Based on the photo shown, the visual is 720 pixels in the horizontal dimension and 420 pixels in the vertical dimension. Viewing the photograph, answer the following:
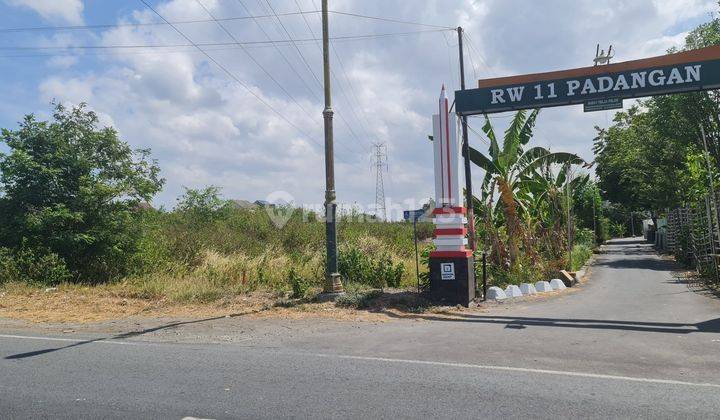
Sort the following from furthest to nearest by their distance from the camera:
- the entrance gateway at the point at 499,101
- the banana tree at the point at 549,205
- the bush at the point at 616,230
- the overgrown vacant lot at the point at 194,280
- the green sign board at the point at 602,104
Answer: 1. the bush at the point at 616,230
2. the banana tree at the point at 549,205
3. the overgrown vacant lot at the point at 194,280
4. the green sign board at the point at 602,104
5. the entrance gateway at the point at 499,101

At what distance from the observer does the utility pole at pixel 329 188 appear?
1238 centimetres

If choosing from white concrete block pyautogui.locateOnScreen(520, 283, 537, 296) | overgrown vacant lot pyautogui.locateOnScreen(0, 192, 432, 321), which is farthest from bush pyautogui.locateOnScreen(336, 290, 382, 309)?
white concrete block pyautogui.locateOnScreen(520, 283, 537, 296)

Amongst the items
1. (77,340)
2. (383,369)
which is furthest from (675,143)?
(77,340)

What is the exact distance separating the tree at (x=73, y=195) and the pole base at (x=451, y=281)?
1039cm

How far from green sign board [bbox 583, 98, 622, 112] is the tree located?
13.5 meters

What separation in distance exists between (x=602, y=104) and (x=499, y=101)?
2.14 meters

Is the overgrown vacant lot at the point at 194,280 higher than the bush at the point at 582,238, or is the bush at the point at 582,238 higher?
the bush at the point at 582,238

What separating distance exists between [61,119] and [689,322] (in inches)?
692

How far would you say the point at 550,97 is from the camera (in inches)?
446

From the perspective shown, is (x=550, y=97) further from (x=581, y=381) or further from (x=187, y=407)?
(x=187, y=407)

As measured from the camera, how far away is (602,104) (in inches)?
435

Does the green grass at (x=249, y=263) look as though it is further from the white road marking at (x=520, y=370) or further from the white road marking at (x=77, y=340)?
the white road marking at (x=520, y=370)

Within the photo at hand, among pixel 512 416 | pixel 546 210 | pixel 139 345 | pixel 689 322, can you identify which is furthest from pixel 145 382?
pixel 546 210

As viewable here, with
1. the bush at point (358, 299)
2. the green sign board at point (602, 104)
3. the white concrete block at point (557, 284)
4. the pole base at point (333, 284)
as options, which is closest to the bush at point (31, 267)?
the pole base at point (333, 284)
